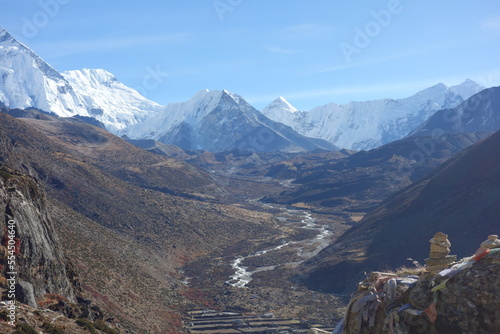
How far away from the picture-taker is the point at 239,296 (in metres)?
77.4

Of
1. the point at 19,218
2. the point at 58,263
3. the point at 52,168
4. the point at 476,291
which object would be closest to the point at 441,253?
the point at 476,291

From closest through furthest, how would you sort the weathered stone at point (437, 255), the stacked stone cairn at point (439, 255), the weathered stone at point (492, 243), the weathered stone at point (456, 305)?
the weathered stone at point (456, 305), the weathered stone at point (492, 243), the stacked stone cairn at point (439, 255), the weathered stone at point (437, 255)

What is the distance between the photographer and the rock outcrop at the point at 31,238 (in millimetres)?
34781

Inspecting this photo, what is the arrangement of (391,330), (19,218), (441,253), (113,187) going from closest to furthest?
(391,330), (441,253), (19,218), (113,187)

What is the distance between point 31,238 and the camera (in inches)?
1490

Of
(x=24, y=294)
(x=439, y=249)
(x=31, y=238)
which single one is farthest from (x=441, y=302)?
(x=31, y=238)

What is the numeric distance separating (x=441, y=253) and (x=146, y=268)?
72.7 m

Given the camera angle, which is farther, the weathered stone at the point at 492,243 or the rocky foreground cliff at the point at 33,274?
the rocky foreground cliff at the point at 33,274

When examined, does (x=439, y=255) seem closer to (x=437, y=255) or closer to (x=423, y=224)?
(x=437, y=255)

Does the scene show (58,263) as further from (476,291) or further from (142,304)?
(476,291)

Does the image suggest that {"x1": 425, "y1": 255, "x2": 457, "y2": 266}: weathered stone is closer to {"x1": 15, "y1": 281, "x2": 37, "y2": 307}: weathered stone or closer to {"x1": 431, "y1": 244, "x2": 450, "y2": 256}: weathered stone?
{"x1": 431, "y1": 244, "x2": 450, "y2": 256}: weathered stone

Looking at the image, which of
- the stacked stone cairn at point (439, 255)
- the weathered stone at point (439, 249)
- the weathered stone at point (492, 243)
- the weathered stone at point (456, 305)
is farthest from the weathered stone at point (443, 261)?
the weathered stone at point (492, 243)

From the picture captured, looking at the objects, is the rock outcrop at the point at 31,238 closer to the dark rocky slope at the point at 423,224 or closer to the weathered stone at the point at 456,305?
the weathered stone at the point at 456,305

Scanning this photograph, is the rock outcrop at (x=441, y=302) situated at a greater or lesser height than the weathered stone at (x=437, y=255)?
lesser
